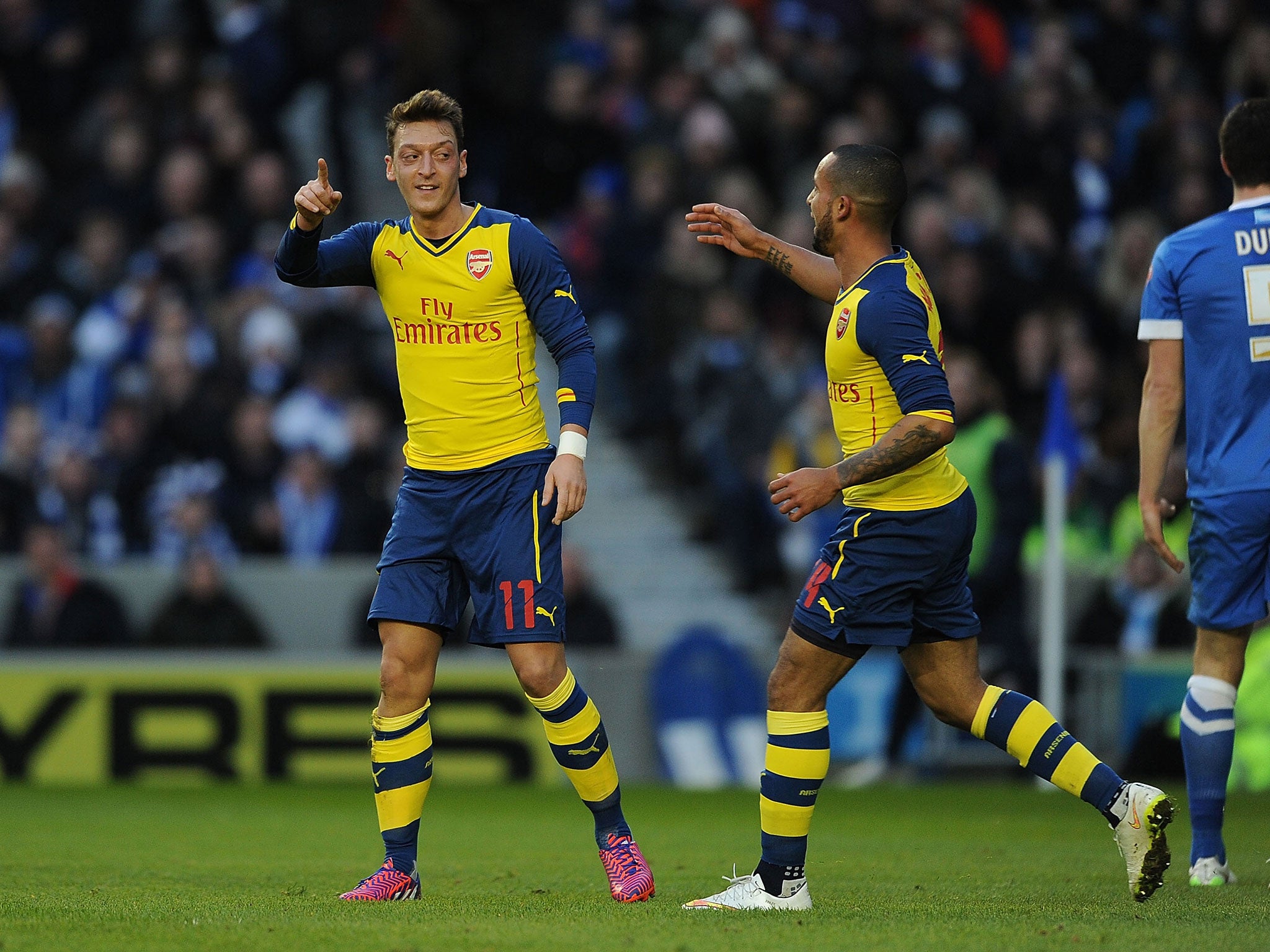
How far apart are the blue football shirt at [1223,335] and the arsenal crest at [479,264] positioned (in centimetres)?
224

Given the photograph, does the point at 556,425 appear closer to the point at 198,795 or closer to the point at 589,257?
the point at 589,257

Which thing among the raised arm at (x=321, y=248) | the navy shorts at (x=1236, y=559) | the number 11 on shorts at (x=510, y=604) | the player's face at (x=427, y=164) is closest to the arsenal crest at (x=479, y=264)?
the player's face at (x=427, y=164)

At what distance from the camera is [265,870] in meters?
6.78

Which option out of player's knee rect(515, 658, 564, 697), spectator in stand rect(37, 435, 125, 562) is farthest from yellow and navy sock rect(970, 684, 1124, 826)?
spectator in stand rect(37, 435, 125, 562)

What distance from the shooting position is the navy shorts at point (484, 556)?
5910mm

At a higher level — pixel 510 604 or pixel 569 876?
pixel 510 604

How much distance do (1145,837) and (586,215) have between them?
33.5 feet

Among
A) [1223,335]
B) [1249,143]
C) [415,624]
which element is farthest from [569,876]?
[1249,143]

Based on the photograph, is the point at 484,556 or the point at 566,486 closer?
the point at 566,486

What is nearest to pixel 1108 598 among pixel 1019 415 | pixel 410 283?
pixel 1019 415

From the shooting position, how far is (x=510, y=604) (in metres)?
5.91

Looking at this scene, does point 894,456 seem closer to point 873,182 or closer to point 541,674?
point 873,182

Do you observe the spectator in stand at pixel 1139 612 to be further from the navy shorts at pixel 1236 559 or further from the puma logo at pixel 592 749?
the puma logo at pixel 592 749

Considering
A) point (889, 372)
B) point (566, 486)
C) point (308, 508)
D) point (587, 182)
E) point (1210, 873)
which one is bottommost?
point (1210, 873)
